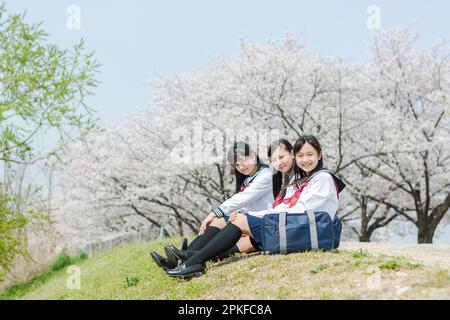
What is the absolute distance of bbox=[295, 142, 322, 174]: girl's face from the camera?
598 centimetres

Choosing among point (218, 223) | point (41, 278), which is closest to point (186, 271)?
point (218, 223)

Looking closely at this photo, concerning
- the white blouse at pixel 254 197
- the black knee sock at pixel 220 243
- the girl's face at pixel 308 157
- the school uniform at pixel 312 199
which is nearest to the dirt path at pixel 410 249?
the white blouse at pixel 254 197

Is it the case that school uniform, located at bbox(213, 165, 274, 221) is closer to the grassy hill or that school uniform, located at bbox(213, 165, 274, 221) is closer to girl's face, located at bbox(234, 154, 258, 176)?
girl's face, located at bbox(234, 154, 258, 176)

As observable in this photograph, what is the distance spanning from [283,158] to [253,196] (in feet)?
1.87

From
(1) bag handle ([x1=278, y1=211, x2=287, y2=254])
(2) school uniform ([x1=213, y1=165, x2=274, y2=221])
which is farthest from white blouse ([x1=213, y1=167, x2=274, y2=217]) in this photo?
(1) bag handle ([x1=278, y1=211, x2=287, y2=254])

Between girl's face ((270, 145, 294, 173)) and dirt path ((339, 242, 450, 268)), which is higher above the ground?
girl's face ((270, 145, 294, 173))

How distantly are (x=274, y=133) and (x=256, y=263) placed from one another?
990 centimetres

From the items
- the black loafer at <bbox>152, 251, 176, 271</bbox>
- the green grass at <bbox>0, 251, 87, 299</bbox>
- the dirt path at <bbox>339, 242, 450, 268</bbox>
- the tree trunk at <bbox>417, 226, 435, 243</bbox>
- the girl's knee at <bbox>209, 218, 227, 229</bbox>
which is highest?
the girl's knee at <bbox>209, 218, 227, 229</bbox>

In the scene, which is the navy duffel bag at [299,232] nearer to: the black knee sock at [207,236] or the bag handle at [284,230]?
the bag handle at [284,230]

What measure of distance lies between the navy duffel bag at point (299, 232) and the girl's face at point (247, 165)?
2.89ft

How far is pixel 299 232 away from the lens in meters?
5.88

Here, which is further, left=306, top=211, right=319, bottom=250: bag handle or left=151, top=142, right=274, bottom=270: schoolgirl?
left=151, top=142, right=274, bottom=270: schoolgirl

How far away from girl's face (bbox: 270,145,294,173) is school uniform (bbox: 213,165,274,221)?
203 mm
